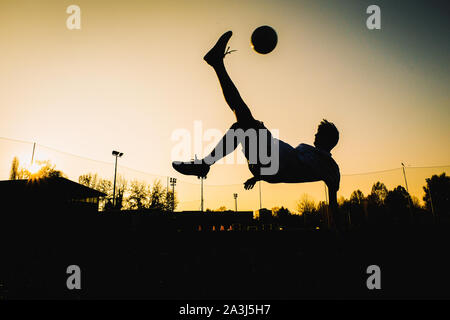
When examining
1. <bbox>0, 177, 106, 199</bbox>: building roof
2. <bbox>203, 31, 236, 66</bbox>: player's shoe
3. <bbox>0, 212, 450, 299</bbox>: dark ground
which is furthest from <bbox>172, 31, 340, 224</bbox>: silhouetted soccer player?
<bbox>0, 177, 106, 199</bbox>: building roof

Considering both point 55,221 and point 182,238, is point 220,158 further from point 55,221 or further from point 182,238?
point 55,221

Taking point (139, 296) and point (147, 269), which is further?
point (147, 269)

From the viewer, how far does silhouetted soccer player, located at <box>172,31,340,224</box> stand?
→ 2.67m

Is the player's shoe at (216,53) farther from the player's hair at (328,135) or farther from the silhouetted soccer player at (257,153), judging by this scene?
the player's hair at (328,135)

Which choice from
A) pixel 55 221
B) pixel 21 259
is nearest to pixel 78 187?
pixel 55 221

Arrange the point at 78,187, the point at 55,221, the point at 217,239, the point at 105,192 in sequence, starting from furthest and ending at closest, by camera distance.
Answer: the point at 105,192, the point at 78,187, the point at 55,221, the point at 217,239

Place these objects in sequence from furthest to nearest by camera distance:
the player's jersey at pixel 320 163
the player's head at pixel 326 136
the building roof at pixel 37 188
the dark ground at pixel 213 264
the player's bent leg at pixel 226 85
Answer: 1. the building roof at pixel 37 188
2. the dark ground at pixel 213 264
3. the player's head at pixel 326 136
4. the player's jersey at pixel 320 163
5. the player's bent leg at pixel 226 85

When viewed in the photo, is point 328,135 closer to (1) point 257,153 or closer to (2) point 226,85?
(1) point 257,153

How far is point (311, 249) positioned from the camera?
4.45 m

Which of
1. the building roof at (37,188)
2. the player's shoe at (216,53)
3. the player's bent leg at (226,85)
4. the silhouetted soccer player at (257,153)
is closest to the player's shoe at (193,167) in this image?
the silhouetted soccer player at (257,153)

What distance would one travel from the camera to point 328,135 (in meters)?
3.22

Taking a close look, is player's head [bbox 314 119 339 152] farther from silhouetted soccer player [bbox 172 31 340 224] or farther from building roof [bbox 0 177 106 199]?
building roof [bbox 0 177 106 199]

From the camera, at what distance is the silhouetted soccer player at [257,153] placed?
105 inches

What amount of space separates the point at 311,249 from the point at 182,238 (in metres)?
2.67
